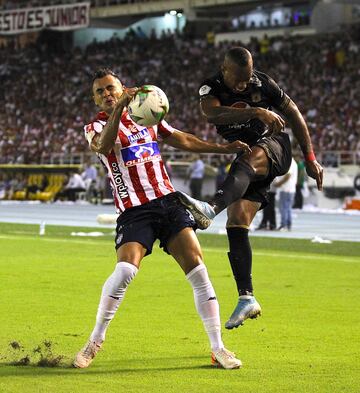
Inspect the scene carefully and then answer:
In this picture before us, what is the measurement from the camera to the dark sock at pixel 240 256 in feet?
28.9

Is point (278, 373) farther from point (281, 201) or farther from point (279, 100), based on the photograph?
point (281, 201)

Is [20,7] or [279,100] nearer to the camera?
[279,100]

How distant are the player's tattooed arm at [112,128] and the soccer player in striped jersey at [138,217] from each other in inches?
3.8

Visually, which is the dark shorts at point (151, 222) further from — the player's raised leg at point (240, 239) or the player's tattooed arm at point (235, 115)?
the player's raised leg at point (240, 239)

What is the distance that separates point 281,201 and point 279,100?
15893mm

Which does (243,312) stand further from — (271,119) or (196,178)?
(196,178)

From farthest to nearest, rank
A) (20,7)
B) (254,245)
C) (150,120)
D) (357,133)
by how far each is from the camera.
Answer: (20,7) < (357,133) < (254,245) < (150,120)

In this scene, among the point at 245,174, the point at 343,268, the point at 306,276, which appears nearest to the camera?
the point at 245,174

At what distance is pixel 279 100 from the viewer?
8.84m

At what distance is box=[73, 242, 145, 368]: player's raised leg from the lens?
778 cm

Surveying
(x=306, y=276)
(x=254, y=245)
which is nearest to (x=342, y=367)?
→ (x=306, y=276)

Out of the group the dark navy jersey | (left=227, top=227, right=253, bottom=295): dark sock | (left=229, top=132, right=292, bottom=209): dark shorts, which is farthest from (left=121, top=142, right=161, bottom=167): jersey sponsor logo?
(left=227, top=227, right=253, bottom=295): dark sock

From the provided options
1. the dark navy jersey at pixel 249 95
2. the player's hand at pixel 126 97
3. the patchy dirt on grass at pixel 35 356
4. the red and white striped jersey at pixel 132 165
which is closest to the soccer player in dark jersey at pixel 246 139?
the dark navy jersey at pixel 249 95

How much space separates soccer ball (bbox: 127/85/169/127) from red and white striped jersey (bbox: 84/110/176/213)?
269 millimetres
